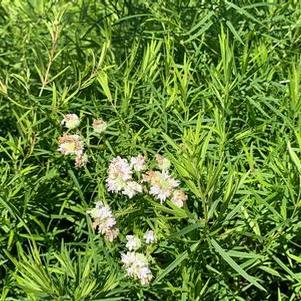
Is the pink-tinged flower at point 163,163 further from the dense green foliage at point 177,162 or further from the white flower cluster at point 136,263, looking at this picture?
the white flower cluster at point 136,263

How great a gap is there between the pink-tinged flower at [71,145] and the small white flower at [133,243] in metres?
0.23

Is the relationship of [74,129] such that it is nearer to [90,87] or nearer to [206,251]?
[90,87]

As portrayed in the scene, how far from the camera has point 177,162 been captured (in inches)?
53.1

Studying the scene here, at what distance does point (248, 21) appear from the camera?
1.91 metres

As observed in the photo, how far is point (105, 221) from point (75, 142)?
19cm

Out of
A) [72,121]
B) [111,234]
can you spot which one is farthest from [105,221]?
[72,121]

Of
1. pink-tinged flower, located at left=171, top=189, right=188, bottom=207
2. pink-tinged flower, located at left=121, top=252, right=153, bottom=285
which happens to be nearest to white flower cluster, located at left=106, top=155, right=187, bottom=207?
pink-tinged flower, located at left=171, top=189, right=188, bottom=207

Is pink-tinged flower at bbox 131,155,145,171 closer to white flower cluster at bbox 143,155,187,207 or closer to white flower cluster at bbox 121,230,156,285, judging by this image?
white flower cluster at bbox 143,155,187,207

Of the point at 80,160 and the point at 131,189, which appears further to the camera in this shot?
the point at 80,160

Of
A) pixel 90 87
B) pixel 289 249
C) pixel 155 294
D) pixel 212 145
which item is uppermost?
pixel 90 87

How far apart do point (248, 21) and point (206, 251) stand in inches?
29.4

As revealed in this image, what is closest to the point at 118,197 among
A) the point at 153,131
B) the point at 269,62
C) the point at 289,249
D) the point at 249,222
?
the point at 153,131

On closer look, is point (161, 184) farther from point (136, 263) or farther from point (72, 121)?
point (72, 121)

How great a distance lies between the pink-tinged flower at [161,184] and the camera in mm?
1335
